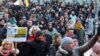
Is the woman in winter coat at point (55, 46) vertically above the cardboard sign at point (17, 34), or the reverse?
the cardboard sign at point (17, 34)

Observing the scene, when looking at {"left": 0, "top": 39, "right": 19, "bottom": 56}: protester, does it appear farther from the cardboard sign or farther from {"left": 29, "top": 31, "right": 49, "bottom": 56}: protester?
{"left": 29, "top": 31, "right": 49, "bottom": 56}: protester

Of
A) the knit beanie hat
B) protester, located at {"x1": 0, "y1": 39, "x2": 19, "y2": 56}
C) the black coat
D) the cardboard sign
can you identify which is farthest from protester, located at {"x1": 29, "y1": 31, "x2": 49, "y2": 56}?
the knit beanie hat

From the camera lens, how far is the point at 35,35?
11227 mm

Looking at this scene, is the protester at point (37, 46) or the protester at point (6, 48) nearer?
the protester at point (6, 48)

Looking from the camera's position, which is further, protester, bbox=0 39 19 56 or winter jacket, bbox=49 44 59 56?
winter jacket, bbox=49 44 59 56

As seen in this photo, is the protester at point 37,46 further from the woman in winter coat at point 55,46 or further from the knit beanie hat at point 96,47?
the knit beanie hat at point 96,47

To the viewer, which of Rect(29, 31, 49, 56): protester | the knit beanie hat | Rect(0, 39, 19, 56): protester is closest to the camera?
the knit beanie hat

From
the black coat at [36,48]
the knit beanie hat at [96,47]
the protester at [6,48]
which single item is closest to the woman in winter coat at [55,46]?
the black coat at [36,48]

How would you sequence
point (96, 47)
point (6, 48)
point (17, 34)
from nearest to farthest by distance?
point (96, 47), point (6, 48), point (17, 34)

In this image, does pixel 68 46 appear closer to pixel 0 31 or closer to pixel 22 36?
pixel 22 36

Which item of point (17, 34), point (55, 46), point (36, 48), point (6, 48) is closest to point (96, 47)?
point (6, 48)

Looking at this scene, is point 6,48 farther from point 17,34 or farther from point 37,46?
point 37,46

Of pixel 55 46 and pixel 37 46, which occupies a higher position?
pixel 37 46

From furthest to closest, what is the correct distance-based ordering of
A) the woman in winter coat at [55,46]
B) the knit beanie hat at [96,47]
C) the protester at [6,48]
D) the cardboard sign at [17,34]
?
the woman in winter coat at [55,46] → the cardboard sign at [17,34] → the protester at [6,48] → the knit beanie hat at [96,47]
